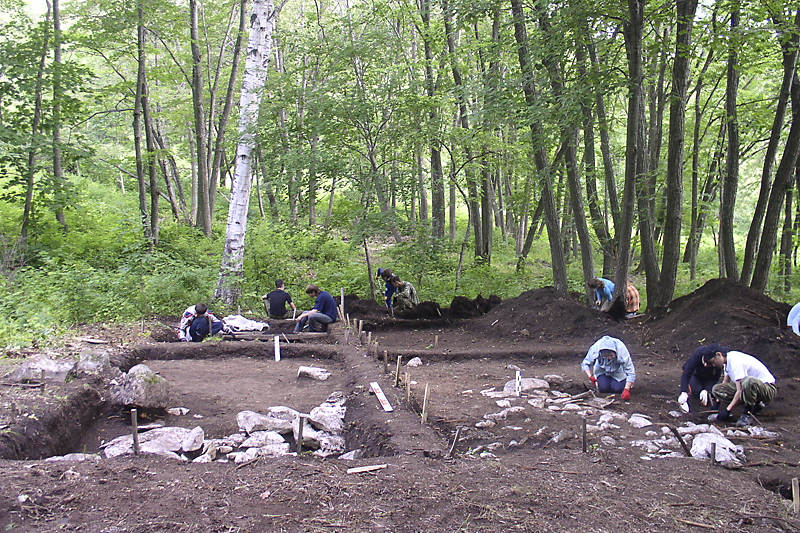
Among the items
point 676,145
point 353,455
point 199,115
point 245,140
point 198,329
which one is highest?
point 199,115

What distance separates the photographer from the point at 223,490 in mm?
3650

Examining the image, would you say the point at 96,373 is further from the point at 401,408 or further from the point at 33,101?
the point at 33,101

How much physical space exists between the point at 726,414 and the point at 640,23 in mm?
6668

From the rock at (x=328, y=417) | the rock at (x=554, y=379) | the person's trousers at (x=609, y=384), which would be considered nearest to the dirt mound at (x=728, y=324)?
the person's trousers at (x=609, y=384)

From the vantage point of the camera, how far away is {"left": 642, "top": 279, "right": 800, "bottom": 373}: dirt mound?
7543 millimetres

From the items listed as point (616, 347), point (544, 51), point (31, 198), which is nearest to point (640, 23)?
point (544, 51)

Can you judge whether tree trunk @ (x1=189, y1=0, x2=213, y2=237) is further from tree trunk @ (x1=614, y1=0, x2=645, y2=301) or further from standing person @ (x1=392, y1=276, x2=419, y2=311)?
tree trunk @ (x1=614, y1=0, x2=645, y2=301)

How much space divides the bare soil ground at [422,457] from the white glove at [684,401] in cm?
11

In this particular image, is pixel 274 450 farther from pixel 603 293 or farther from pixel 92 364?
pixel 603 293

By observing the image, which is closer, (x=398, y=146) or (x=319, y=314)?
(x=319, y=314)

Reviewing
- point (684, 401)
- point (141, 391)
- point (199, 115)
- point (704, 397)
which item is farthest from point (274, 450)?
point (199, 115)

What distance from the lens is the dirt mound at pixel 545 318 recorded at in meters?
10.4

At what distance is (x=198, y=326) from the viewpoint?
9.52m

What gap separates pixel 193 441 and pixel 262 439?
642 mm
